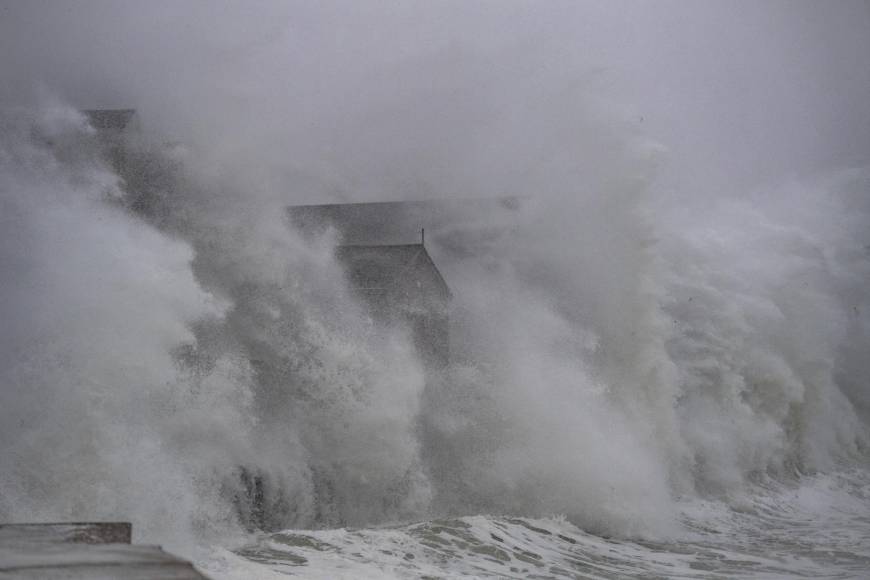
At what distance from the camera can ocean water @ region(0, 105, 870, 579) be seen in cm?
833

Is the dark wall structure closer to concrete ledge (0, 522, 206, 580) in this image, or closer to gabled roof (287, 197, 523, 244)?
gabled roof (287, 197, 523, 244)

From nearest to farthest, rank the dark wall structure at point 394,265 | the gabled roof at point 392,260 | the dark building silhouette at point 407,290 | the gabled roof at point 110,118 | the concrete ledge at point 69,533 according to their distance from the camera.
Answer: the concrete ledge at point 69,533 → the gabled roof at point 110,118 → the dark building silhouette at point 407,290 → the dark wall structure at point 394,265 → the gabled roof at point 392,260

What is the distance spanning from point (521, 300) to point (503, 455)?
513 centimetres

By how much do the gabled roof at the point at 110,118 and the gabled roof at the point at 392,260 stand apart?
479 cm

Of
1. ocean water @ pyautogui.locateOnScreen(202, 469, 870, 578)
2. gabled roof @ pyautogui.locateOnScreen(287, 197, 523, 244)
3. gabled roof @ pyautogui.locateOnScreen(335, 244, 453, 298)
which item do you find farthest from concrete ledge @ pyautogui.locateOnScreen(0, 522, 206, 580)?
gabled roof @ pyautogui.locateOnScreen(287, 197, 523, 244)

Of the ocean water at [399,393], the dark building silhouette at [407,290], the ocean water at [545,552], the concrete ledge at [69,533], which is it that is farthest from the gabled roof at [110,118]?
the concrete ledge at [69,533]

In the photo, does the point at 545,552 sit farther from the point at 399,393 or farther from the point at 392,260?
the point at 392,260

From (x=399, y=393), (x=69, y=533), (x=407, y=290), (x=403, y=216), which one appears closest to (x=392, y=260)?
(x=407, y=290)

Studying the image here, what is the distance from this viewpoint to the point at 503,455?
12.4 meters

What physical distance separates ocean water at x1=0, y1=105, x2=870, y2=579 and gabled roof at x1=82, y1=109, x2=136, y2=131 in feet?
0.99

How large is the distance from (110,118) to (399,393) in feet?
20.5

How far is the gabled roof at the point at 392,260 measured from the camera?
17862 mm

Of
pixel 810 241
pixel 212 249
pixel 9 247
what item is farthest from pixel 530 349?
pixel 810 241

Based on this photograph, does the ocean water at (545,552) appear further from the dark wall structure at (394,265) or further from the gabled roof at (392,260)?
the gabled roof at (392,260)
